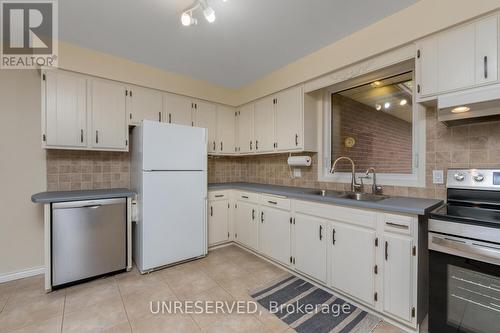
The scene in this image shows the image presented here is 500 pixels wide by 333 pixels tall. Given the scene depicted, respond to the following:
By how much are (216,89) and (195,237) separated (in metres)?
2.25

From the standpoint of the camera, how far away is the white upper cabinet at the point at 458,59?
147cm

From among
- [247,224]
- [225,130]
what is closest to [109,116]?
[225,130]

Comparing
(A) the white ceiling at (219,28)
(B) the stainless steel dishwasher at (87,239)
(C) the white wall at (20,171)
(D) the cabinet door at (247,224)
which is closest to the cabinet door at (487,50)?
(A) the white ceiling at (219,28)

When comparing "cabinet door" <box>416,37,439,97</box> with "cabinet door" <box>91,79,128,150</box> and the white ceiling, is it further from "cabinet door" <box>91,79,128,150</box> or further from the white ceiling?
"cabinet door" <box>91,79,128,150</box>

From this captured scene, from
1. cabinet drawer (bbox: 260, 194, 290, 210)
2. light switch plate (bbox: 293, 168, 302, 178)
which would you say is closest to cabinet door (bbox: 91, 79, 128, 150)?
cabinet drawer (bbox: 260, 194, 290, 210)

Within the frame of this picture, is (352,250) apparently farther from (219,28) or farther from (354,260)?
(219,28)

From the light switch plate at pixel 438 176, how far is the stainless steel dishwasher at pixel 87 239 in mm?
3016

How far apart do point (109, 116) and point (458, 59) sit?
333 centimetres

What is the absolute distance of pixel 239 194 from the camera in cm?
324

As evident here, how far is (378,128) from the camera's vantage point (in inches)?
97.3

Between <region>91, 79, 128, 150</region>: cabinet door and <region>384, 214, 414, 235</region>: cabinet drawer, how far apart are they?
9.33 ft

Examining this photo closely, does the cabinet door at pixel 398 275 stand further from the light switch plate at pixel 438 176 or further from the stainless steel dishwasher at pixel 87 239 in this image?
the stainless steel dishwasher at pixel 87 239

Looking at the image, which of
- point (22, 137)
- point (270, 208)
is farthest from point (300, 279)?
point (22, 137)

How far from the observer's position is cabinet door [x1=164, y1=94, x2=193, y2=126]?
3.08 m
